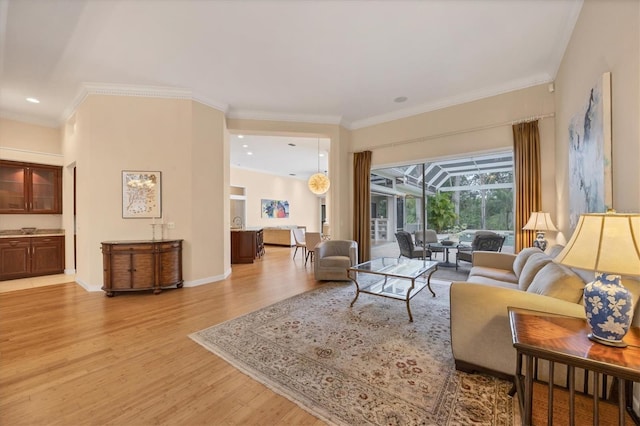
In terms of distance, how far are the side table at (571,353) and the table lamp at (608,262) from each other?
90 millimetres

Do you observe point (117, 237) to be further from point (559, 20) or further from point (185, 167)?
point (559, 20)

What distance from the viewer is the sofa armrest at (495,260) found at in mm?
3742

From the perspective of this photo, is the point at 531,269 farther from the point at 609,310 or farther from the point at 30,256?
the point at 30,256

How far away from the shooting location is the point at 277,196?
11812mm

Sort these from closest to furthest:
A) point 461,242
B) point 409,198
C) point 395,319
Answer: point 395,319, point 461,242, point 409,198

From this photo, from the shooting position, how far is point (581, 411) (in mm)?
1568

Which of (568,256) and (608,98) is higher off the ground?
(608,98)

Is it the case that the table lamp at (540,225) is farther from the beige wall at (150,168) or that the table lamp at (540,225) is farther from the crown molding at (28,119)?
the crown molding at (28,119)

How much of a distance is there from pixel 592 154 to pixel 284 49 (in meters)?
3.43

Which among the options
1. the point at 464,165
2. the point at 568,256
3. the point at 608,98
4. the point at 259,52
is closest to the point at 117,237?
the point at 259,52

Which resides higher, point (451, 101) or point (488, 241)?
point (451, 101)

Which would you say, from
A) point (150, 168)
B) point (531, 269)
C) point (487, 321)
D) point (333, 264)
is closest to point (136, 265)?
point (150, 168)

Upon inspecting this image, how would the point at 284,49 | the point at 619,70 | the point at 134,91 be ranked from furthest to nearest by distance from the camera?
the point at 134,91
the point at 284,49
the point at 619,70

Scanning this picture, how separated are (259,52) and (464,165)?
448 centimetres
